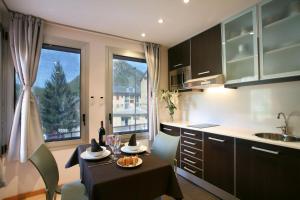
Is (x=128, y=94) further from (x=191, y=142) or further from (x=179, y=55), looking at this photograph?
(x=191, y=142)

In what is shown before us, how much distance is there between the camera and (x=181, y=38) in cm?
318

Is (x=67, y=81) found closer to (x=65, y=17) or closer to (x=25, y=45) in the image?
(x=25, y=45)

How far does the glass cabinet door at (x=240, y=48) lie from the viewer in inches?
84.0

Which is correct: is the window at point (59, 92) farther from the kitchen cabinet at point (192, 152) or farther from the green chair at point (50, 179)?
the kitchen cabinet at point (192, 152)

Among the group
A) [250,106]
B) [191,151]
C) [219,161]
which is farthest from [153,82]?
[219,161]

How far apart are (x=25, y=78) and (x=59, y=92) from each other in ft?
1.70

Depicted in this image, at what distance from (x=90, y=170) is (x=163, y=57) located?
2915 mm

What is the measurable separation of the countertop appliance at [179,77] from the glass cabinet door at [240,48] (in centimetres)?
81

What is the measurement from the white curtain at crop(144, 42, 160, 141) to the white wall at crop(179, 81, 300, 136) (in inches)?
29.6

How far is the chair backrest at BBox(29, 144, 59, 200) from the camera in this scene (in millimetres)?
1474

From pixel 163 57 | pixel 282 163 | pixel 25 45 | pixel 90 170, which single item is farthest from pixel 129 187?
pixel 163 57

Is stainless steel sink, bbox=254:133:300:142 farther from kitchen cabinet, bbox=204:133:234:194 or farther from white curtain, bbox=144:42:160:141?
white curtain, bbox=144:42:160:141

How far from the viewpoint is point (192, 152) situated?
265 cm

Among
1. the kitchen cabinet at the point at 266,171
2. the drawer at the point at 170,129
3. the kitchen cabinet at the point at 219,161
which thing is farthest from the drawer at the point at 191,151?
the kitchen cabinet at the point at 266,171
